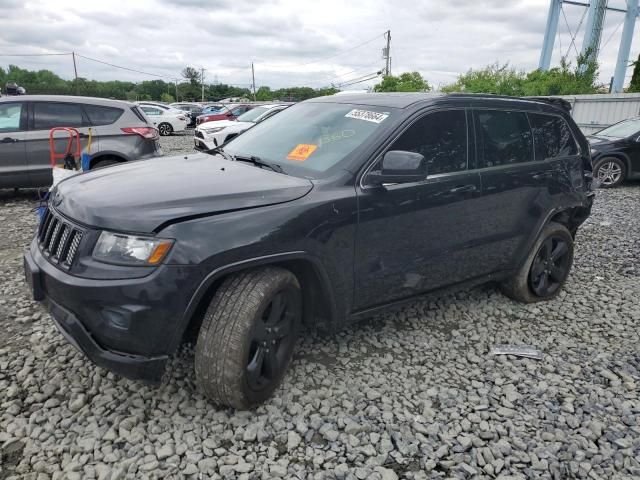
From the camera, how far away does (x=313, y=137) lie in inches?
129

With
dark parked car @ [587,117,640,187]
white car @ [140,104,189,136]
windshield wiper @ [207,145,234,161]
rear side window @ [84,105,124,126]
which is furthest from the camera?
white car @ [140,104,189,136]

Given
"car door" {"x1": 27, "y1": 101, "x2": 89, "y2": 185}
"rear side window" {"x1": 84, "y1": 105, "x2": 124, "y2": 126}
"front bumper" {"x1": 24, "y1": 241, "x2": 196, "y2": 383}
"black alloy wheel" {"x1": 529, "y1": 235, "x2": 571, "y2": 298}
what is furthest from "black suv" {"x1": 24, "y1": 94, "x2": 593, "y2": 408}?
"car door" {"x1": 27, "y1": 101, "x2": 89, "y2": 185}

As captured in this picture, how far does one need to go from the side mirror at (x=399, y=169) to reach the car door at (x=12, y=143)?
6168 millimetres

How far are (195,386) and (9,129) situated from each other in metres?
5.98

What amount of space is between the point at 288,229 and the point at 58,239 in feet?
3.97

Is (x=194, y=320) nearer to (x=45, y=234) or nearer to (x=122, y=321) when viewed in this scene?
(x=122, y=321)

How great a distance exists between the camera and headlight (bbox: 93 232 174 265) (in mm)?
2240

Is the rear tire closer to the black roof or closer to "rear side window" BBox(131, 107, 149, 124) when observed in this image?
the black roof

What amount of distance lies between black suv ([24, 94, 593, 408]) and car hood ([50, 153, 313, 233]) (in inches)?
0.4

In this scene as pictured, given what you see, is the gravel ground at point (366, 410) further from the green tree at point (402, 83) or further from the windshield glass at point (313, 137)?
the green tree at point (402, 83)

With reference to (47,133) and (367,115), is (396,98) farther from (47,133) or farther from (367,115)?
(47,133)

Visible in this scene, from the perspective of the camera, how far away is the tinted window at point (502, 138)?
355cm

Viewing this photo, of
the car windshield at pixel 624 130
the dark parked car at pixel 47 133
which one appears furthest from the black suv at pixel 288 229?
the car windshield at pixel 624 130

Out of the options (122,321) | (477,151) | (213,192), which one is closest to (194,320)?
(122,321)
